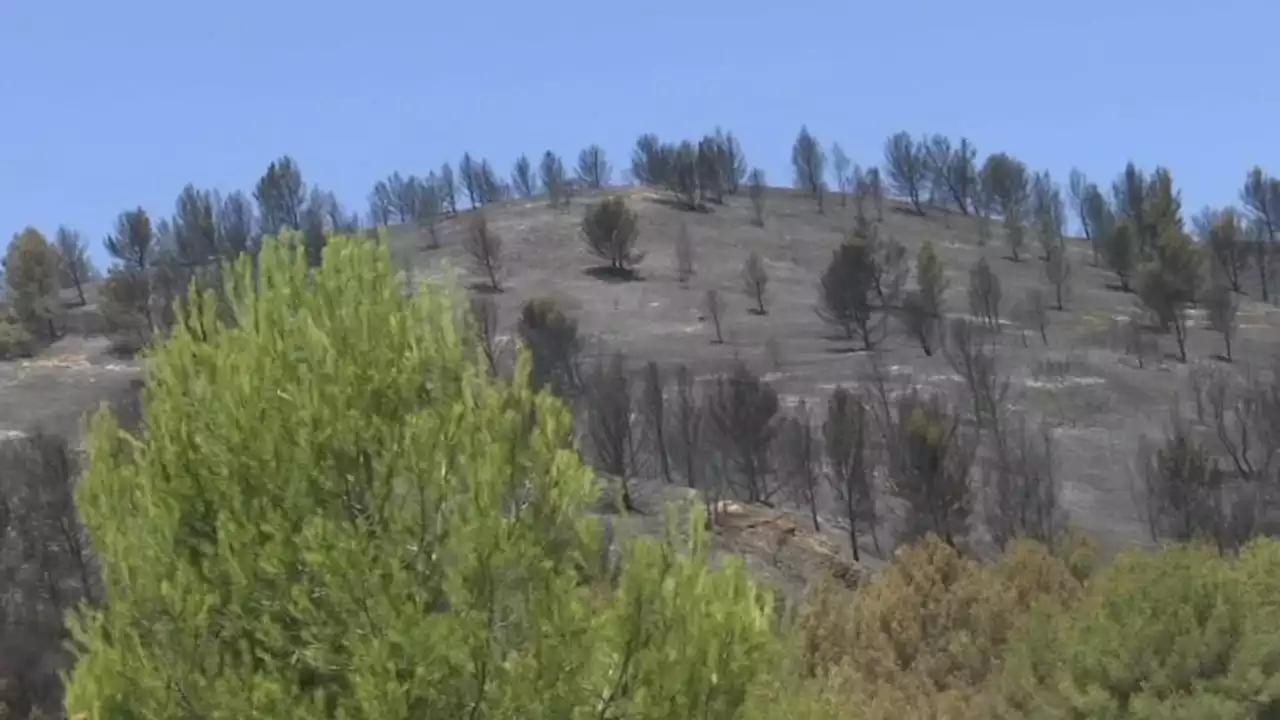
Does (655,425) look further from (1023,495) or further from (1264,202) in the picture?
(1264,202)

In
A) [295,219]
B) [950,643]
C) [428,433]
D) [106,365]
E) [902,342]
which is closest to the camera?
[428,433]

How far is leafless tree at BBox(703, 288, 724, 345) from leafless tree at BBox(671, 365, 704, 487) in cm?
1821

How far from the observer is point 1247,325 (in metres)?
92.1

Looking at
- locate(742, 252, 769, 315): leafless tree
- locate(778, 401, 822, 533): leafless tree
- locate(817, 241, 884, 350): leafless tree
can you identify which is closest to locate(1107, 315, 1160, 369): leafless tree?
locate(817, 241, 884, 350): leafless tree

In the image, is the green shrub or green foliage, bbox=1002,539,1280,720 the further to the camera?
the green shrub

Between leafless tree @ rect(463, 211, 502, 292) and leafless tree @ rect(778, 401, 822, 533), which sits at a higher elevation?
leafless tree @ rect(463, 211, 502, 292)

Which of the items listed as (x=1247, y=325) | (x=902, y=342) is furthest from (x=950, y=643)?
(x=1247, y=325)

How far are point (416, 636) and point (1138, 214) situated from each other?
112981 millimetres

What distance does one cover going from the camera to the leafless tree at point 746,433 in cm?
5831

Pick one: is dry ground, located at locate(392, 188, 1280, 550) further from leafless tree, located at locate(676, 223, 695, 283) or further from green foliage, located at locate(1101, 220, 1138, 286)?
green foliage, located at locate(1101, 220, 1138, 286)

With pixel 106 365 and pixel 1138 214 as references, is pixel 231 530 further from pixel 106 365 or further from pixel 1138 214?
pixel 1138 214

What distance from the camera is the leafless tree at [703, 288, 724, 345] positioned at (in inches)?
3282

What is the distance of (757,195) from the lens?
11562 cm

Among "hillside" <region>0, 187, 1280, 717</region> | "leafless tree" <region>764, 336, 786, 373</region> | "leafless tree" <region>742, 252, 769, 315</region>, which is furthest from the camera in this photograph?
"leafless tree" <region>742, 252, 769, 315</region>
